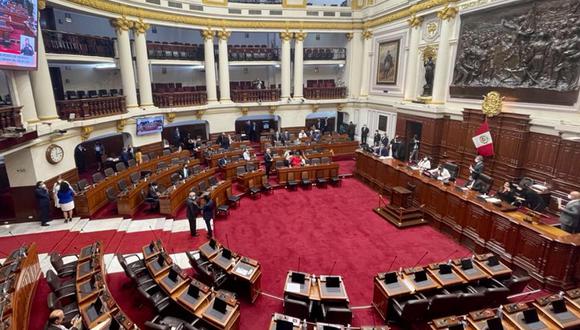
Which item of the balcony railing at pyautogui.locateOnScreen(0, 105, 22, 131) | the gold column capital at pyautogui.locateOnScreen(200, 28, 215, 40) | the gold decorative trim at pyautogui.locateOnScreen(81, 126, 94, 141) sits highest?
the gold column capital at pyautogui.locateOnScreen(200, 28, 215, 40)

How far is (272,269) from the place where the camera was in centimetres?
841

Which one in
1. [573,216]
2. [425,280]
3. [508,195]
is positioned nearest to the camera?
[425,280]

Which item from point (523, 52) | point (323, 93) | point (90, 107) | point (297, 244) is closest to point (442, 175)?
point (523, 52)

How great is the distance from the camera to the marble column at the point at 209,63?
19.8 metres

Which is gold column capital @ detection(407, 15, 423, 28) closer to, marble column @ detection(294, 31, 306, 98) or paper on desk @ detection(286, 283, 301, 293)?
marble column @ detection(294, 31, 306, 98)

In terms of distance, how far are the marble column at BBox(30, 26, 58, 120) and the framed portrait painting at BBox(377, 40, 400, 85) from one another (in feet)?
59.3

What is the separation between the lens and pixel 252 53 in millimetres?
22344

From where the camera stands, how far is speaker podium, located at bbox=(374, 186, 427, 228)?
10.9 metres

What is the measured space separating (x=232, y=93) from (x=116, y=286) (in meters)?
16.6

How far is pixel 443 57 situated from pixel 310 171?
8.95 metres

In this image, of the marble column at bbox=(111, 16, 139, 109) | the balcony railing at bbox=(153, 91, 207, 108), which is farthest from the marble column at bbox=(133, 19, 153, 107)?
the balcony railing at bbox=(153, 91, 207, 108)

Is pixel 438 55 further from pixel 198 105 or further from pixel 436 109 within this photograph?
pixel 198 105

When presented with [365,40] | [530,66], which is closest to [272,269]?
[530,66]

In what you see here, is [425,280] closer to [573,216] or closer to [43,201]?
[573,216]
